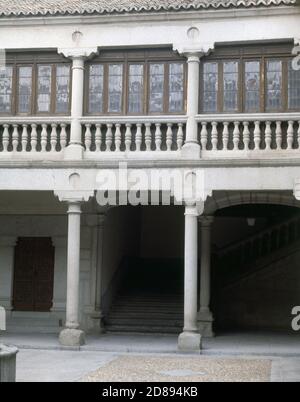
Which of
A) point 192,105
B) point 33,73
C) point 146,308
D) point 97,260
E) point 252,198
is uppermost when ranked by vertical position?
point 33,73

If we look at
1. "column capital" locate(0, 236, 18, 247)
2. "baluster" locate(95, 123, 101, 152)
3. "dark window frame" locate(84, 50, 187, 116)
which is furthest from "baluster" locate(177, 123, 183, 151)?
"column capital" locate(0, 236, 18, 247)

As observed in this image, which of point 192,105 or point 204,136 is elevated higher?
point 192,105

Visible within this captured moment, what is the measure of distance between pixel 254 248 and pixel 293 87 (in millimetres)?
6053

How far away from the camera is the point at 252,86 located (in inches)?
618

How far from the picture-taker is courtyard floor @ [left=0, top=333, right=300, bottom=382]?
11828 millimetres

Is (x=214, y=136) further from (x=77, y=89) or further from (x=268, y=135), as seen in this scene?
(x=77, y=89)

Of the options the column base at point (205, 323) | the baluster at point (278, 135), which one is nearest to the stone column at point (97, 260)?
the column base at point (205, 323)

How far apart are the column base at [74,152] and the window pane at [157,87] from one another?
71.0 inches

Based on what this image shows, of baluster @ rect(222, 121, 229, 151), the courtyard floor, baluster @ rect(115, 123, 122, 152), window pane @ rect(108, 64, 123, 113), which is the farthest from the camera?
window pane @ rect(108, 64, 123, 113)

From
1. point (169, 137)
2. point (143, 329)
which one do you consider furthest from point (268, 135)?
point (143, 329)

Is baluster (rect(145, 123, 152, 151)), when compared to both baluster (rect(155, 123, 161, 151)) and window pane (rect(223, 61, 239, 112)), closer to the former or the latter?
baluster (rect(155, 123, 161, 151))

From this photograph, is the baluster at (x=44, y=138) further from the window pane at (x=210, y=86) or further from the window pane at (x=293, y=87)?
the window pane at (x=293, y=87)

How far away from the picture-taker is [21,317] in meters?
18.6
